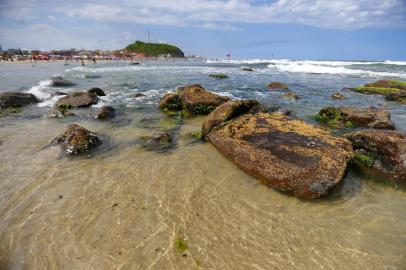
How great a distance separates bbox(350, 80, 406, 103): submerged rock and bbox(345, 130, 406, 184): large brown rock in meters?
11.7

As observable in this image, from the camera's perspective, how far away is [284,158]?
714 centimetres

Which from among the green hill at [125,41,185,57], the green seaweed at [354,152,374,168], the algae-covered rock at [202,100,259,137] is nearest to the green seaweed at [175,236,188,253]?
the algae-covered rock at [202,100,259,137]

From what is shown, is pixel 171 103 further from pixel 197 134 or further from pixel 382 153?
pixel 382 153

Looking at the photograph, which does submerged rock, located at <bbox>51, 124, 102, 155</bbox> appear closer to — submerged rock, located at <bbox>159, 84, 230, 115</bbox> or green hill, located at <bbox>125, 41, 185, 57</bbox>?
submerged rock, located at <bbox>159, 84, 230, 115</bbox>

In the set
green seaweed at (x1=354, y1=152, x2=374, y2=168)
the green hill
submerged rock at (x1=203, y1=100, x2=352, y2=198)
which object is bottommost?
the green hill

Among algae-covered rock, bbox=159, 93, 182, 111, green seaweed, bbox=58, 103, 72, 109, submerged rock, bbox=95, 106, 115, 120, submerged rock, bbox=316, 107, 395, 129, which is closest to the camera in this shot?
submerged rock, bbox=316, 107, 395, 129

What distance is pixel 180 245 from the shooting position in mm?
4914

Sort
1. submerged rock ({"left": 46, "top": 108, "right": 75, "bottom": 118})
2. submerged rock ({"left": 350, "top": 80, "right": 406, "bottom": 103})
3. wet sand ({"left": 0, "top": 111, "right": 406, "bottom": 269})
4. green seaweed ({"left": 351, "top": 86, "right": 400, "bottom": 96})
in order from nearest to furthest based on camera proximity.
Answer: wet sand ({"left": 0, "top": 111, "right": 406, "bottom": 269})
submerged rock ({"left": 46, "top": 108, "right": 75, "bottom": 118})
submerged rock ({"left": 350, "top": 80, "right": 406, "bottom": 103})
green seaweed ({"left": 351, "top": 86, "right": 400, "bottom": 96})

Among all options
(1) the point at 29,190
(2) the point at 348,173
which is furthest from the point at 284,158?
(1) the point at 29,190

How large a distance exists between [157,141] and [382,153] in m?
6.59

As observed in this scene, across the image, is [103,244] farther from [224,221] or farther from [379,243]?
[379,243]

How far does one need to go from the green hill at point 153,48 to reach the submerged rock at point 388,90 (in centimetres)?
13435

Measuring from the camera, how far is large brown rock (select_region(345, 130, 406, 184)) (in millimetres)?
7207

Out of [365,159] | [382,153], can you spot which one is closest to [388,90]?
[382,153]
